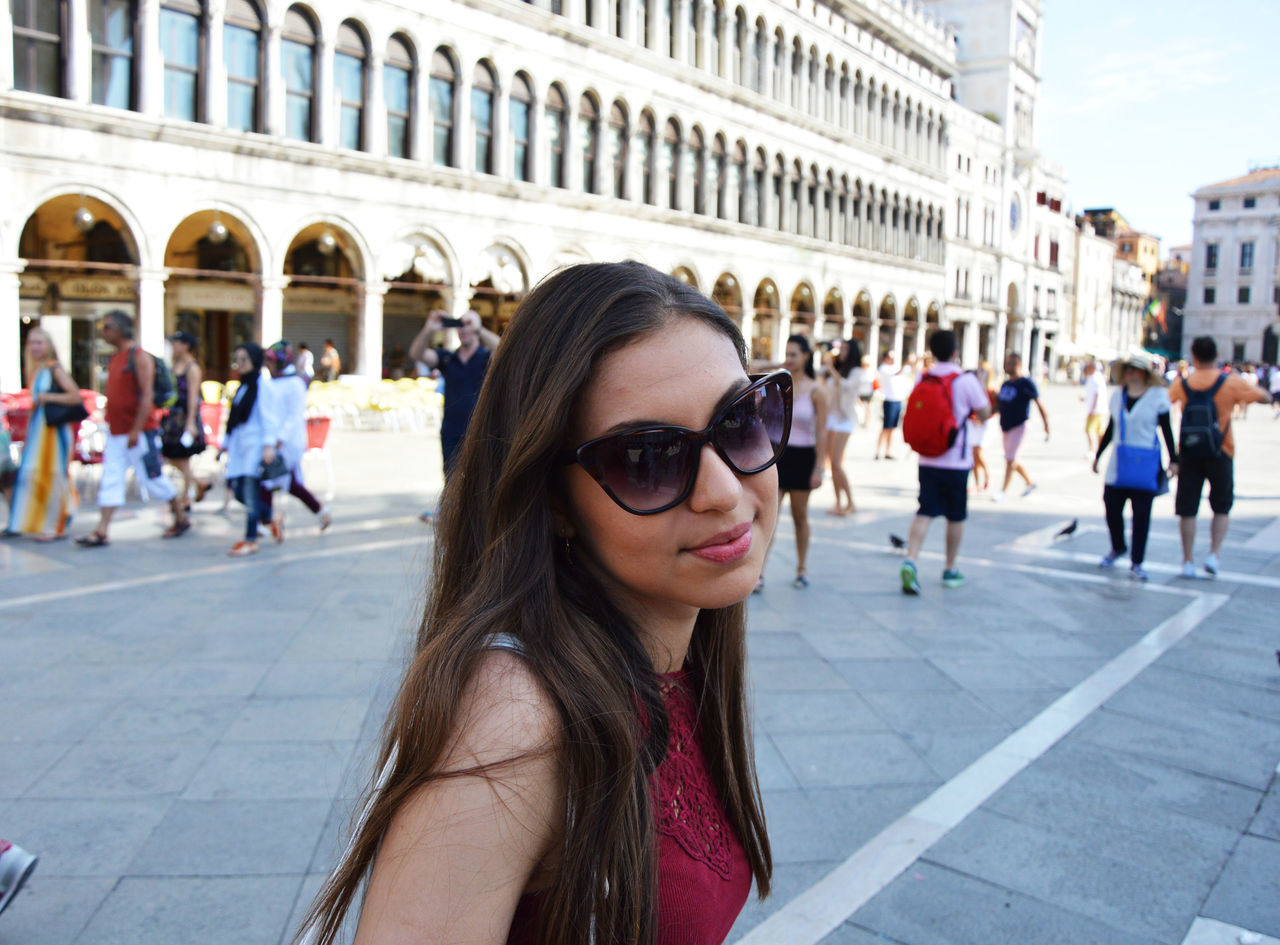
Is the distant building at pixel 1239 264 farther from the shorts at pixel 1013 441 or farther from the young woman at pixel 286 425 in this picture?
the young woman at pixel 286 425

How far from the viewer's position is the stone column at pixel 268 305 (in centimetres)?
2223

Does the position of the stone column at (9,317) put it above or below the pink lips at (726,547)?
above

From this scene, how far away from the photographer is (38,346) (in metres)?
8.21

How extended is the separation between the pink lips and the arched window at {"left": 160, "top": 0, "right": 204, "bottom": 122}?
23.4m

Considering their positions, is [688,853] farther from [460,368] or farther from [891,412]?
[891,412]

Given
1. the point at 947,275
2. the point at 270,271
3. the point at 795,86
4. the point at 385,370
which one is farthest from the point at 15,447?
the point at 947,275

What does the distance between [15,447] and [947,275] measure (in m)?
47.8

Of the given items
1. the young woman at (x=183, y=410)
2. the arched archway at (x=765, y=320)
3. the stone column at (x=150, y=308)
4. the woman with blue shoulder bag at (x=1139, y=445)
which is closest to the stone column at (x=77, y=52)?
the stone column at (x=150, y=308)

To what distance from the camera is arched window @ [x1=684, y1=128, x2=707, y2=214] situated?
3288 centimetres

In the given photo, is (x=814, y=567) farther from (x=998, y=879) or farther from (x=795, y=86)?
(x=795, y=86)

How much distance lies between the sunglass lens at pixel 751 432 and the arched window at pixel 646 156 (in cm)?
3102

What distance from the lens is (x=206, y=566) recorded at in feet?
25.1

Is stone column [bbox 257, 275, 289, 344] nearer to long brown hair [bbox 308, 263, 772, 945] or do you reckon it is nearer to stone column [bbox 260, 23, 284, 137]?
stone column [bbox 260, 23, 284, 137]

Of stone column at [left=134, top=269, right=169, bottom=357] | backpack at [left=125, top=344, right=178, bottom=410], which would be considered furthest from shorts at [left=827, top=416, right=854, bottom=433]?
stone column at [left=134, top=269, right=169, bottom=357]
